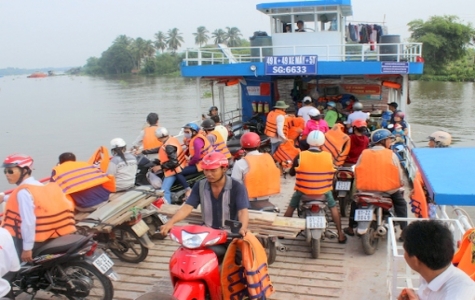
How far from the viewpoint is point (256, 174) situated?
15.8ft

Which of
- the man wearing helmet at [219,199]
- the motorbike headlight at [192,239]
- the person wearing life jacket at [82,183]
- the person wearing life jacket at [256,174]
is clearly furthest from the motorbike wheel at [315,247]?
the person wearing life jacket at [82,183]

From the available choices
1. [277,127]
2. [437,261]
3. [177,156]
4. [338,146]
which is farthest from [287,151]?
[437,261]

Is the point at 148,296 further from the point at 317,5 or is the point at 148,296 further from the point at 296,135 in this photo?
the point at 317,5

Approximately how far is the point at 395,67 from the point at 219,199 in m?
7.92

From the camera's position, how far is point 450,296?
1.92 meters

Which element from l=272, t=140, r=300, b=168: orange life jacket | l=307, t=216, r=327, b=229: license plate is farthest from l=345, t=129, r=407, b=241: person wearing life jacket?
l=272, t=140, r=300, b=168: orange life jacket

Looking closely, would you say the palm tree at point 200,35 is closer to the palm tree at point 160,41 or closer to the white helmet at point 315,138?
the palm tree at point 160,41

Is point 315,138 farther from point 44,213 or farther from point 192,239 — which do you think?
point 44,213

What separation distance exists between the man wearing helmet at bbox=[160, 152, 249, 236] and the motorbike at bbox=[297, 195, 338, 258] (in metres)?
1.28

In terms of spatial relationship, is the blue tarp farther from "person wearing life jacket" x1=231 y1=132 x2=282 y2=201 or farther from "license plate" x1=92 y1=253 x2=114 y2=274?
"license plate" x1=92 y1=253 x2=114 y2=274

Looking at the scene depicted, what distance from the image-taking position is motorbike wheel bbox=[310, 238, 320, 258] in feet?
15.8

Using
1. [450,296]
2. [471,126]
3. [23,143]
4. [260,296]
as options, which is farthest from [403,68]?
[23,143]

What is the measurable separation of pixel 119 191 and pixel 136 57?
311 ft

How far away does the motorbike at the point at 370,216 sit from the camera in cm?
481
